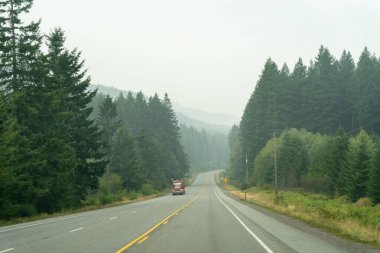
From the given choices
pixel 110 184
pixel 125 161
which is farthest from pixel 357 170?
pixel 125 161

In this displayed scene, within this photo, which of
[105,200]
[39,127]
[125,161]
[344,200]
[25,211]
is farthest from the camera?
[125,161]

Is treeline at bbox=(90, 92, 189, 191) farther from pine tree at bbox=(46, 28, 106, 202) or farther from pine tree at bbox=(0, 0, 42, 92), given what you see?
pine tree at bbox=(0, 0, 42, 92)

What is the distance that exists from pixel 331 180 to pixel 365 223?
50.6m

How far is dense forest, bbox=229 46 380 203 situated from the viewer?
72.2m

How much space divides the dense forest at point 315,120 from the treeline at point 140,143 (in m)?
21.5

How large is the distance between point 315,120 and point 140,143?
38116mm

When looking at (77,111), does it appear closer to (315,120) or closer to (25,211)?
(25,211)

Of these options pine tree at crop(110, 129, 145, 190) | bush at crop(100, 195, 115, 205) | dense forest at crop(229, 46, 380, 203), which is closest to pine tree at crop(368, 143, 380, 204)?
dense forest at crop(229, 46, 380, 203)

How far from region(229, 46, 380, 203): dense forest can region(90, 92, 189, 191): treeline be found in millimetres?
21518

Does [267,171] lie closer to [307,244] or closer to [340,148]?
[340,148]

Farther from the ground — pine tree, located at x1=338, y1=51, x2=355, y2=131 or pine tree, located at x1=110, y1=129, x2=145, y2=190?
pine tree, located at x1=338, y1=51, x2=355, y2=131

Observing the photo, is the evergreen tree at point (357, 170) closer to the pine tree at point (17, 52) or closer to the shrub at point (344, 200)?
the shrub at point (344, 200)

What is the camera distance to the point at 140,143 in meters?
96.6

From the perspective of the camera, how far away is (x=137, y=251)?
1230 cm
